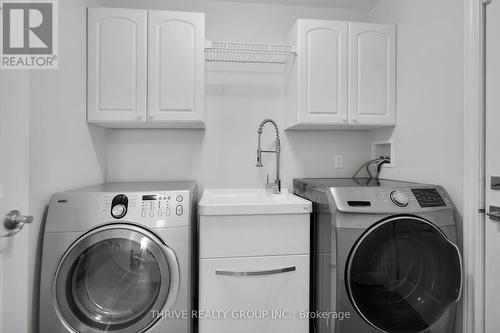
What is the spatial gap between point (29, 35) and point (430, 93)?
231cm

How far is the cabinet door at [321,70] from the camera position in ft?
5.98

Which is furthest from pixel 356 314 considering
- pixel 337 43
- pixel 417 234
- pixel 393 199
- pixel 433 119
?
pixel 337 43

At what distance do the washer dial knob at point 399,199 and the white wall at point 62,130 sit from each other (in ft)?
6.03

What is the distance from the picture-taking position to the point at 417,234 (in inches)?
52.7

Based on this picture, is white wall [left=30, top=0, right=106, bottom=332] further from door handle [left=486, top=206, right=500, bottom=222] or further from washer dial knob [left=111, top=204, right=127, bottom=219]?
door handle [left=486, top=206, right=500, bottom=222]

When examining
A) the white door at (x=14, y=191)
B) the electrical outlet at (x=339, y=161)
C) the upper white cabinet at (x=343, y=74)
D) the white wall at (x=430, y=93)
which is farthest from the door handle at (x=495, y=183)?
the white door at (x=14, y=191)

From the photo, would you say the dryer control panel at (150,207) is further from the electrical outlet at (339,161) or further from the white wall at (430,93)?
the white wall at (430,93)

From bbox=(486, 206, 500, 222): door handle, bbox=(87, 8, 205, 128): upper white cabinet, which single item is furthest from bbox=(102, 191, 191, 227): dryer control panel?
bbox=(486, 206, 500, 222): door handle

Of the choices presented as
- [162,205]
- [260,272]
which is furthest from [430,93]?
[162,205]

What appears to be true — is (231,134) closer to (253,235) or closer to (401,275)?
(253,235)

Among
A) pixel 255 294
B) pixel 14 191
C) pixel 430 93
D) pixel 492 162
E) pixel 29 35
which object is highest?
pixel 29 35

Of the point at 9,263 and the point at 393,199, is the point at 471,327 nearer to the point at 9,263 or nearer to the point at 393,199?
the point at 393,199

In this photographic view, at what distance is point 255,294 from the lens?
4.68 feet

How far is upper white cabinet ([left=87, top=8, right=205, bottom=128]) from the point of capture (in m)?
1.67
